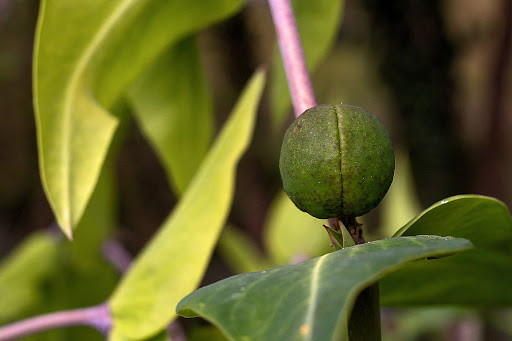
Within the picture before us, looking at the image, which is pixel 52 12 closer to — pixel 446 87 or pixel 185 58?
pixel 185 58

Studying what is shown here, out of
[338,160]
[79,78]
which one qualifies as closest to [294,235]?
[79,78]

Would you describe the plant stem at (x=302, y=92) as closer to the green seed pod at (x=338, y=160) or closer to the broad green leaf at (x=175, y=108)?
the green seed pod at (x=338, y=160)

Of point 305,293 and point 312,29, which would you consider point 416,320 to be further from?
point 305,293

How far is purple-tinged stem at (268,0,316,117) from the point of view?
363 millimetres

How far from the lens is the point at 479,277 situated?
16.0 inches

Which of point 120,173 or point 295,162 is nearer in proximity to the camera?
point 295,162

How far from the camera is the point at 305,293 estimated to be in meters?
0.23

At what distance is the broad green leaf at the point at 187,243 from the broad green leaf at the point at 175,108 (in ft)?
0.46

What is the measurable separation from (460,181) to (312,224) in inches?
26.6

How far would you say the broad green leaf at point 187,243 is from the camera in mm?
466

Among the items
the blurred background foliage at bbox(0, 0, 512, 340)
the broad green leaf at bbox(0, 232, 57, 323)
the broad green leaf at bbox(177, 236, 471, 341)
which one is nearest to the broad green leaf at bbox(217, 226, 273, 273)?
the blurred background foliage at bbox(0, 0, 512, 340)

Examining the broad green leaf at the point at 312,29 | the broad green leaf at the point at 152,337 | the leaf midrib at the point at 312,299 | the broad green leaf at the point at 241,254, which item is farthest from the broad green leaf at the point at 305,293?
the broad green leaf at the point at 241,254

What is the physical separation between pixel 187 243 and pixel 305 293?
0.26 m

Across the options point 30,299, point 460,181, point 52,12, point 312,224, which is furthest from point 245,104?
point 460,181
